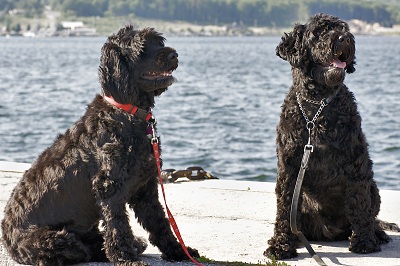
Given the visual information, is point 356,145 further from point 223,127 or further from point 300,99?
point 223,127

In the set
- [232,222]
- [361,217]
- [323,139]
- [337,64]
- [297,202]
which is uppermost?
[337,64]

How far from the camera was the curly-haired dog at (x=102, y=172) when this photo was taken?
5.65 meters

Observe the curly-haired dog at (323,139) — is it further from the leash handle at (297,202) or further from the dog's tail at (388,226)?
the dog's tail at (388,226)

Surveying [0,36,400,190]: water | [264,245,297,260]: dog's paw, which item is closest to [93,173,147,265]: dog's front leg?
[264,245,297,260]: dog's paw

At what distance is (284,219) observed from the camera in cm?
635

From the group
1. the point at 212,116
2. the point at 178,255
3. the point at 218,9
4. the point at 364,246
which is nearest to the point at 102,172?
the point at 178,255

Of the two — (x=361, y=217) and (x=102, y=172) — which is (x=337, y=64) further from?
(x=102, y=172)

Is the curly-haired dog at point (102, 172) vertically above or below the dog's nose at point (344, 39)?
below

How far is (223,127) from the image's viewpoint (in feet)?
80.0

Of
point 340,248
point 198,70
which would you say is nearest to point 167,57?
point 340,248

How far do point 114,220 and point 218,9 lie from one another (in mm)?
152876

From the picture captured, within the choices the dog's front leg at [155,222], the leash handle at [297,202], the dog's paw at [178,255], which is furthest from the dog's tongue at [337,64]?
the dog's paw at [178,255]

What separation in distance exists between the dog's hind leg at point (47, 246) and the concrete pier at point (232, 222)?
317mm

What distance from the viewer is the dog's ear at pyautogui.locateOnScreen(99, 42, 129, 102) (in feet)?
18.5
